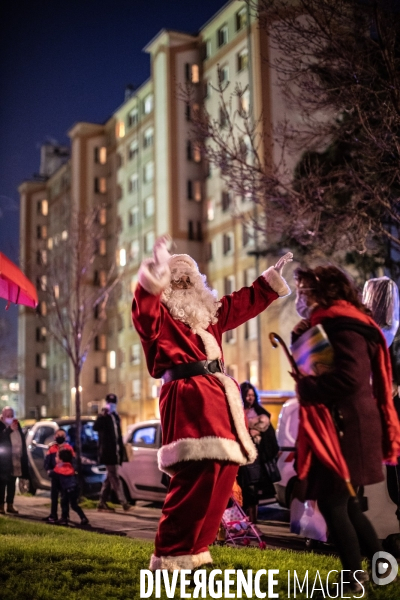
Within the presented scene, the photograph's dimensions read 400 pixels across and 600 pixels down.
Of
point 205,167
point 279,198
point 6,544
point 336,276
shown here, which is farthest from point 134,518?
point 205,167

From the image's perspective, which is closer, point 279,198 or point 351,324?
point 351,324

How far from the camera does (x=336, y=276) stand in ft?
16.8

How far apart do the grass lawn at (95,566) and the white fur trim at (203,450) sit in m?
0.89

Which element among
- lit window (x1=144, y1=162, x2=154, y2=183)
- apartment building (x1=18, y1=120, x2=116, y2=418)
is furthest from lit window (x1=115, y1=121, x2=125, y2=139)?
lit window (x1=144, y1=162, x2=154, y2=183)

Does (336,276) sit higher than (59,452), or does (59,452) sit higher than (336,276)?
(336,276)

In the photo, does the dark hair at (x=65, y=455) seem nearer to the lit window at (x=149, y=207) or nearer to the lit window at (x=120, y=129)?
the lit window at (x=149, y=207)

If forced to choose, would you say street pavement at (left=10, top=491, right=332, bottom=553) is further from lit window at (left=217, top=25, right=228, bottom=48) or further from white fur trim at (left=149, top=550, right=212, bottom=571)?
lit window at (left=217, top=25, right=228, bottom=48)

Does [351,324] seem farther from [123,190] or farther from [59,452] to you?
[123,190]

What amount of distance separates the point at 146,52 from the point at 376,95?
40727 millimetres

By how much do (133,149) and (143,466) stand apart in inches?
1588

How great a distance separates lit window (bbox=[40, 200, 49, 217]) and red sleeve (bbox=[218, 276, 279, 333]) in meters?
65.2

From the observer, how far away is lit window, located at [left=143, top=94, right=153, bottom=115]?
162ft

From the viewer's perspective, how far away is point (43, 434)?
18.4 m

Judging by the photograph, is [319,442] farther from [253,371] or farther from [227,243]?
[227,243]
